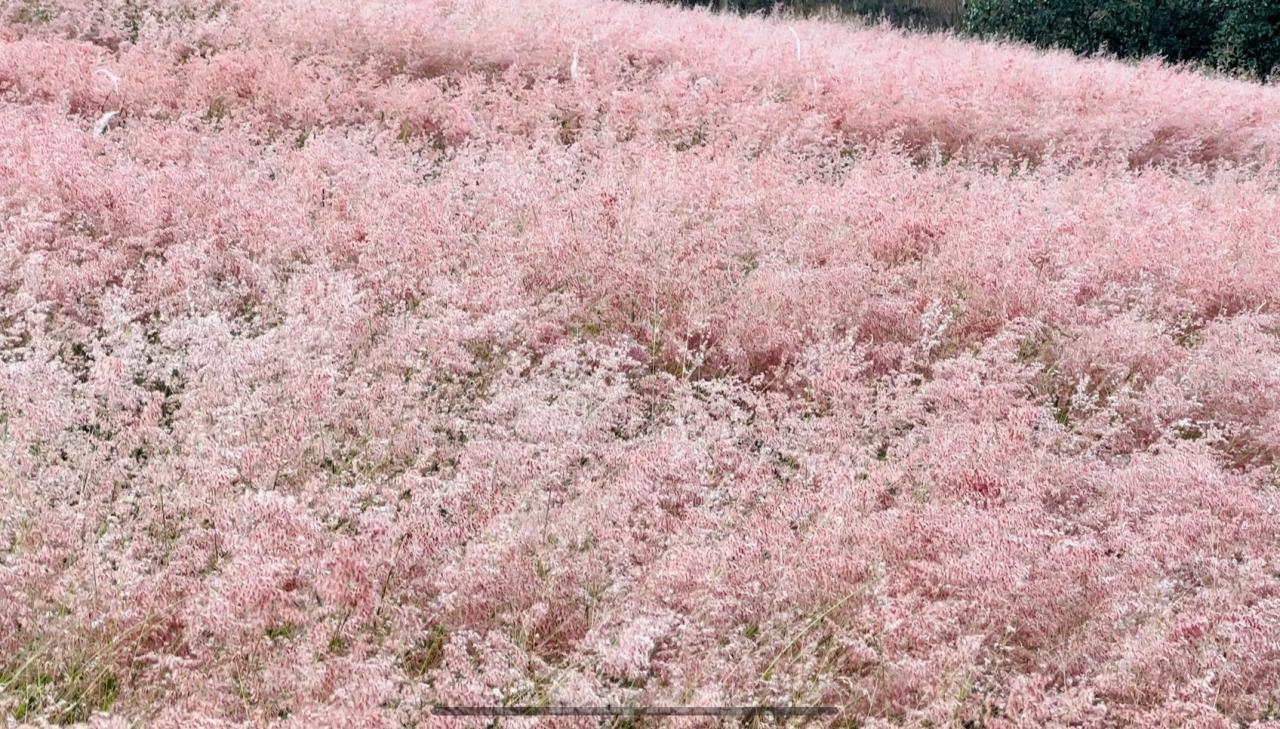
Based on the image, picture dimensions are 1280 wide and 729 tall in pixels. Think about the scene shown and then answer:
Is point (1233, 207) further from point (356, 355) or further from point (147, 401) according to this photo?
point (147, 401)

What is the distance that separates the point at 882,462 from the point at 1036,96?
29.9 feet

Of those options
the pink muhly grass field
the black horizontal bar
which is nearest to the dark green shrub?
the pink muhly grass field

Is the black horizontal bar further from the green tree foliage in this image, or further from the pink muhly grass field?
the green tree foliage

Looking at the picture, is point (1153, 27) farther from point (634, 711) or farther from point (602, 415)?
point (634, 711)

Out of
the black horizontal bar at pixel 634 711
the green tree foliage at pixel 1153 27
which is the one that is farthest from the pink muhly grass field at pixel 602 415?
the green tree foliage at pixel 1153 27

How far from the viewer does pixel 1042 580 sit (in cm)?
375

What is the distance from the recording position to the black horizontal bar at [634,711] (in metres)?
3.05

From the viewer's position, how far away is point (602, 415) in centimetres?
488

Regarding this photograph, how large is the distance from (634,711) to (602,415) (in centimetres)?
195

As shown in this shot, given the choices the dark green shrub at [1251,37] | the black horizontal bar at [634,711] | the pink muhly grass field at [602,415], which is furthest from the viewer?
the dark green shrub at [1251,37]

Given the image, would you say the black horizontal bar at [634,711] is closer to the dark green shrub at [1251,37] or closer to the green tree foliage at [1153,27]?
the green tree foliage at [1153,27]

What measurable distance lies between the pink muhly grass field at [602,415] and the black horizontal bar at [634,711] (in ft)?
0.14

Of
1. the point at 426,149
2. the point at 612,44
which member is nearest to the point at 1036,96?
the point at 612,44

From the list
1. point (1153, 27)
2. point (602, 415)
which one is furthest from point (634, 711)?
point (1153, 27)
